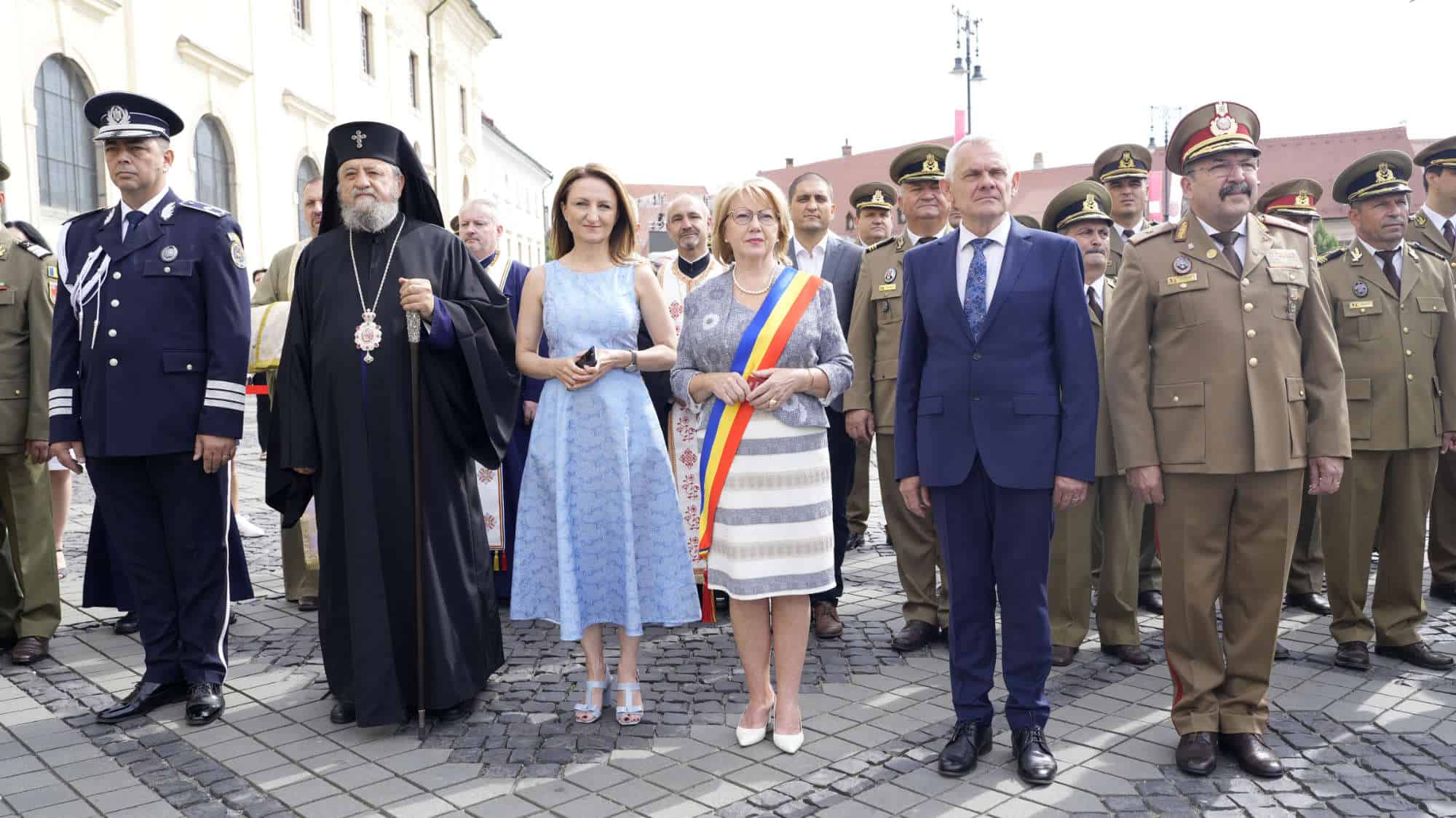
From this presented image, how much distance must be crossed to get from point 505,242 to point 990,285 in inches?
1869

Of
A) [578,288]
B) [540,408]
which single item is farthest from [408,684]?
[578,288]

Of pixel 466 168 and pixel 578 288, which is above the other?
pixel 466 168

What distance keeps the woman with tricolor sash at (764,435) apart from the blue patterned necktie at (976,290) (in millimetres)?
547

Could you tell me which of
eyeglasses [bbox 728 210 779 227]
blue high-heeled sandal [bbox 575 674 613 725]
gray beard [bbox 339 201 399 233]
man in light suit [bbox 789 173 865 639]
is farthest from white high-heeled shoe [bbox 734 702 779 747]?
gray beard [bbox 339 201 399 233]

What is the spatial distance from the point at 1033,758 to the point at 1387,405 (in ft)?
9.39

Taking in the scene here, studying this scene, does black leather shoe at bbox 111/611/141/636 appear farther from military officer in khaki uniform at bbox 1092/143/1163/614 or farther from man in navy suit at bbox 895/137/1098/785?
military officer in khaki uniform at bbox 1092/143/1163/614

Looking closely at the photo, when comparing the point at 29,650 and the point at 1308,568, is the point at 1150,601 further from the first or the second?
the point at 29,650

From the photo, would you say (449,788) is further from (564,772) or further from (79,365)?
(79,365)

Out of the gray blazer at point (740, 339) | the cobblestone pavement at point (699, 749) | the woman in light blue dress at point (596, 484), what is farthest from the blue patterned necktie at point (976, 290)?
the cobblestone pavement at point (699, 749)

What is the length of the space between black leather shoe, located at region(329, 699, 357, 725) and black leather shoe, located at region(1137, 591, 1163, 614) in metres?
4.19

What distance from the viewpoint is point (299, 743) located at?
4.35m

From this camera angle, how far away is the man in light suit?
5.86 m

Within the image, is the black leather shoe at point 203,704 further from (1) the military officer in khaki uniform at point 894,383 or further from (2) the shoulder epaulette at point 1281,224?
(2) the shoulder epaulette at point 1281,224

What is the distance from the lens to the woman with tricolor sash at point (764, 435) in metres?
4.20
